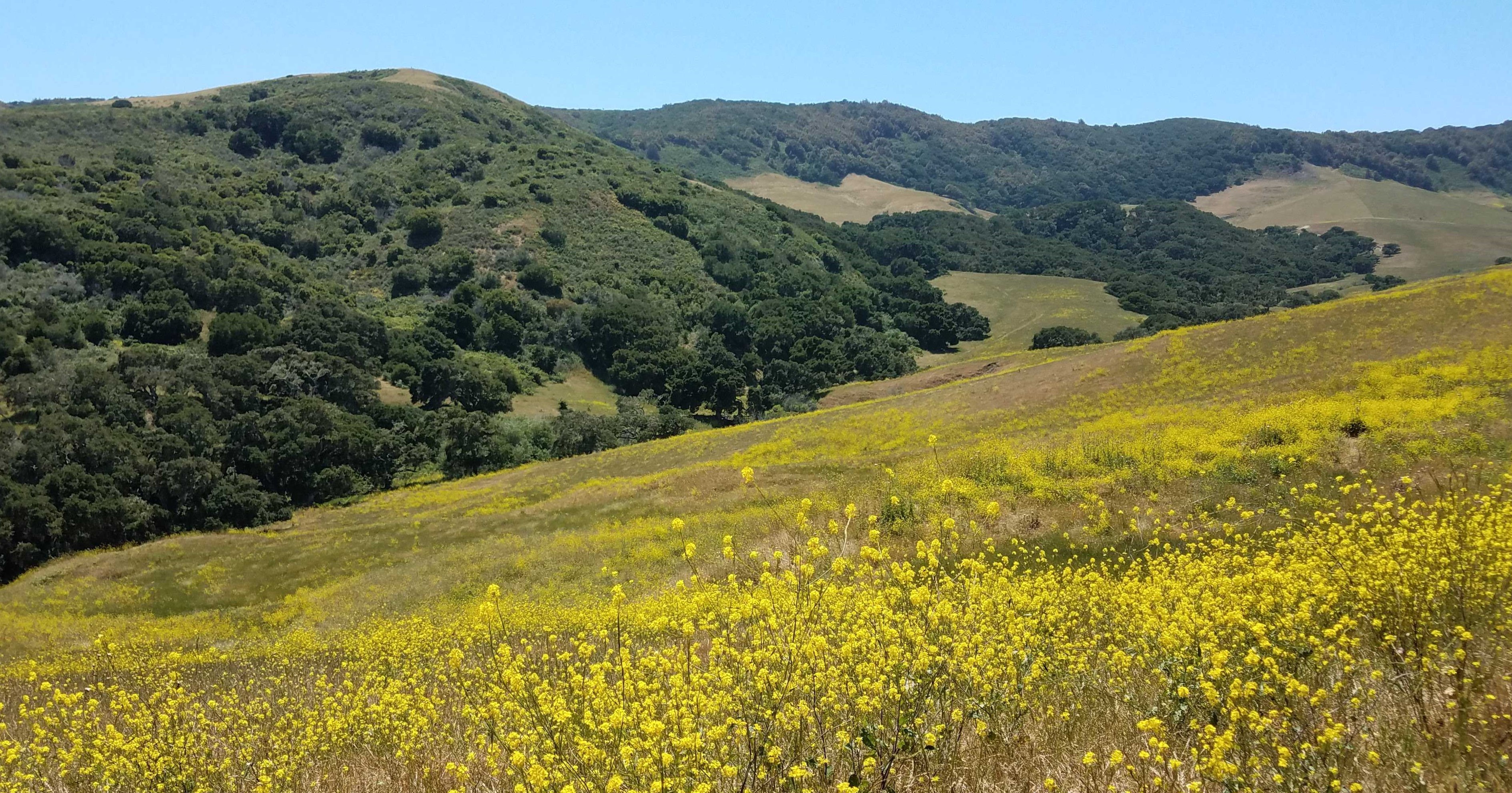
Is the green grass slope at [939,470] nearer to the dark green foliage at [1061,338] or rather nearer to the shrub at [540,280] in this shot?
the dark green foliage at [1061,338]

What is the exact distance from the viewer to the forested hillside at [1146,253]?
117562mm

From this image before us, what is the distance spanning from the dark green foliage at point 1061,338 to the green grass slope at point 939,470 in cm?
4607

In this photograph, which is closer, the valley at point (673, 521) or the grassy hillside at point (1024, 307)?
the valley at point (673, 521)

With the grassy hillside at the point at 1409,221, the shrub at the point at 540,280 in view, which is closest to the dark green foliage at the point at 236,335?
the shrub at the point at 540,280

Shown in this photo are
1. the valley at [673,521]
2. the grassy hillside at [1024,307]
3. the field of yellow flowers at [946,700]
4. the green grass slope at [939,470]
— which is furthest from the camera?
the grassy hillside at [1024,307]

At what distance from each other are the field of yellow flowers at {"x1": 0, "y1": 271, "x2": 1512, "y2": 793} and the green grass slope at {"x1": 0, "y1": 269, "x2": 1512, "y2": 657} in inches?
8.5

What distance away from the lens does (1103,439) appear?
849 inches

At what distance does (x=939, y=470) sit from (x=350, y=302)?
82495 mm

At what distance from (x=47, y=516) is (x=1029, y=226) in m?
187

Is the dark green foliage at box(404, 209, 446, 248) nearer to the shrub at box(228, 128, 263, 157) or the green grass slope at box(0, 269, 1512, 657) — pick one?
the shrub at box(228, 128, 263, 157)

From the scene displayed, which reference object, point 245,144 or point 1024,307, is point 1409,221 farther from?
point 245,144

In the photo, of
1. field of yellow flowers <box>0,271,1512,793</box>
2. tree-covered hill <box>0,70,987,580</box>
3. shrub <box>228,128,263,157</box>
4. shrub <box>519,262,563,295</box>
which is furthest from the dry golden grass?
shrub <box>228,128,263,157</box>

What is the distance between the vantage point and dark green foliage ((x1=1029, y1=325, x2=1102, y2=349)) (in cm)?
8506

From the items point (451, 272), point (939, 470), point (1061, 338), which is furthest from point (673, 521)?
point (451, 272)
